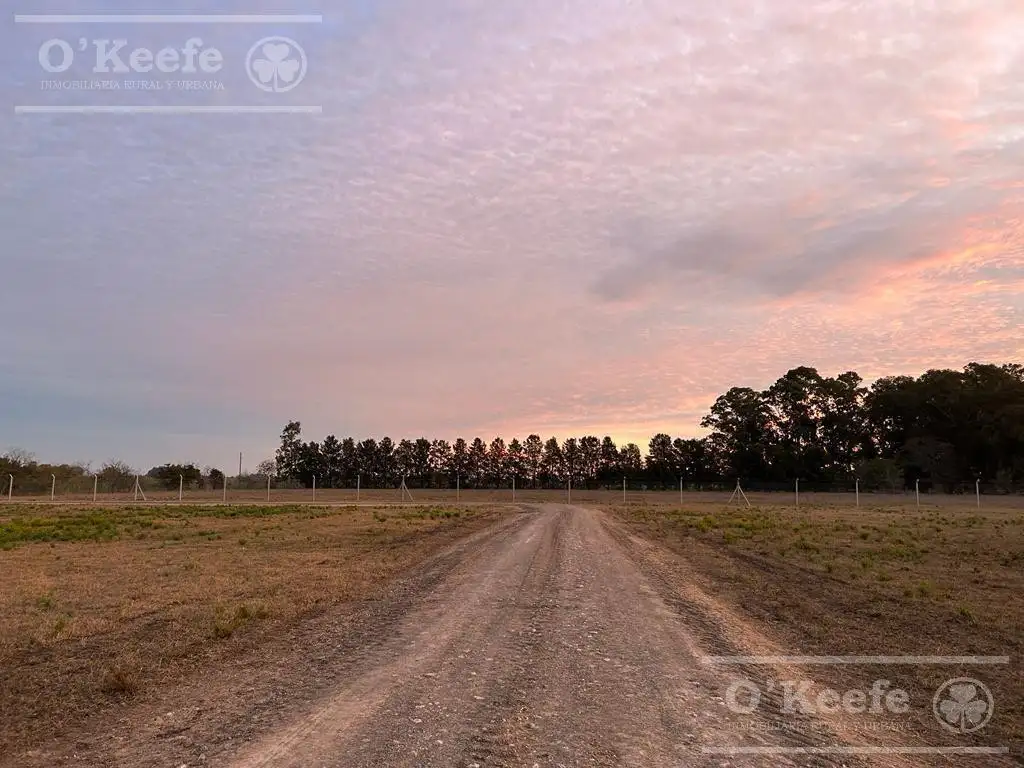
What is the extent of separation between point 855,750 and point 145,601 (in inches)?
426

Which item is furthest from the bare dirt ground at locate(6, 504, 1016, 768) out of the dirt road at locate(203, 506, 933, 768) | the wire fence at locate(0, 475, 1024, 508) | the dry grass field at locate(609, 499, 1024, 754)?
the wire fence at locate(0, 475, 1024, 508)

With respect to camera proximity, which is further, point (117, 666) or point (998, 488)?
point (998, 488)

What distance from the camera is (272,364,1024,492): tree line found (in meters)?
83.6

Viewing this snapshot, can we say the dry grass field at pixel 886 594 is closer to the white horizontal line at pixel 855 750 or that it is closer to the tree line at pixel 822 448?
the white horizontal line at pixel 855 750

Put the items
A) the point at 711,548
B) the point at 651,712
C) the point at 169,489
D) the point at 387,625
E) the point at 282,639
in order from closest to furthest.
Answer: the point at 651,712
the point at 282,639
the point at 387,625
the point at 711,548
the point at 169,489

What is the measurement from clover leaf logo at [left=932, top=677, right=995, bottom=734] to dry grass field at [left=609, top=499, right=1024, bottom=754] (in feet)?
0.35

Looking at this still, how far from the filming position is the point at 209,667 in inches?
291

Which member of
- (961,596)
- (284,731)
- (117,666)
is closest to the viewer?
(284,731)

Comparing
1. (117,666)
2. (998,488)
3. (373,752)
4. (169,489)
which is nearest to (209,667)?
(117,666)

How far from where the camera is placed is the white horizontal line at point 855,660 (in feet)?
25.3

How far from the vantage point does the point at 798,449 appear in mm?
97500

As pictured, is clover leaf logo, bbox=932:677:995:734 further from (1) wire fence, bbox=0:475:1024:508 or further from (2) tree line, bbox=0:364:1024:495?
(2) tree line, bbox=0:364:1024:495

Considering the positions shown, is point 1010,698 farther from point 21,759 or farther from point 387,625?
point 21,759

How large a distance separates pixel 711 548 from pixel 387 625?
14120 millimetres
